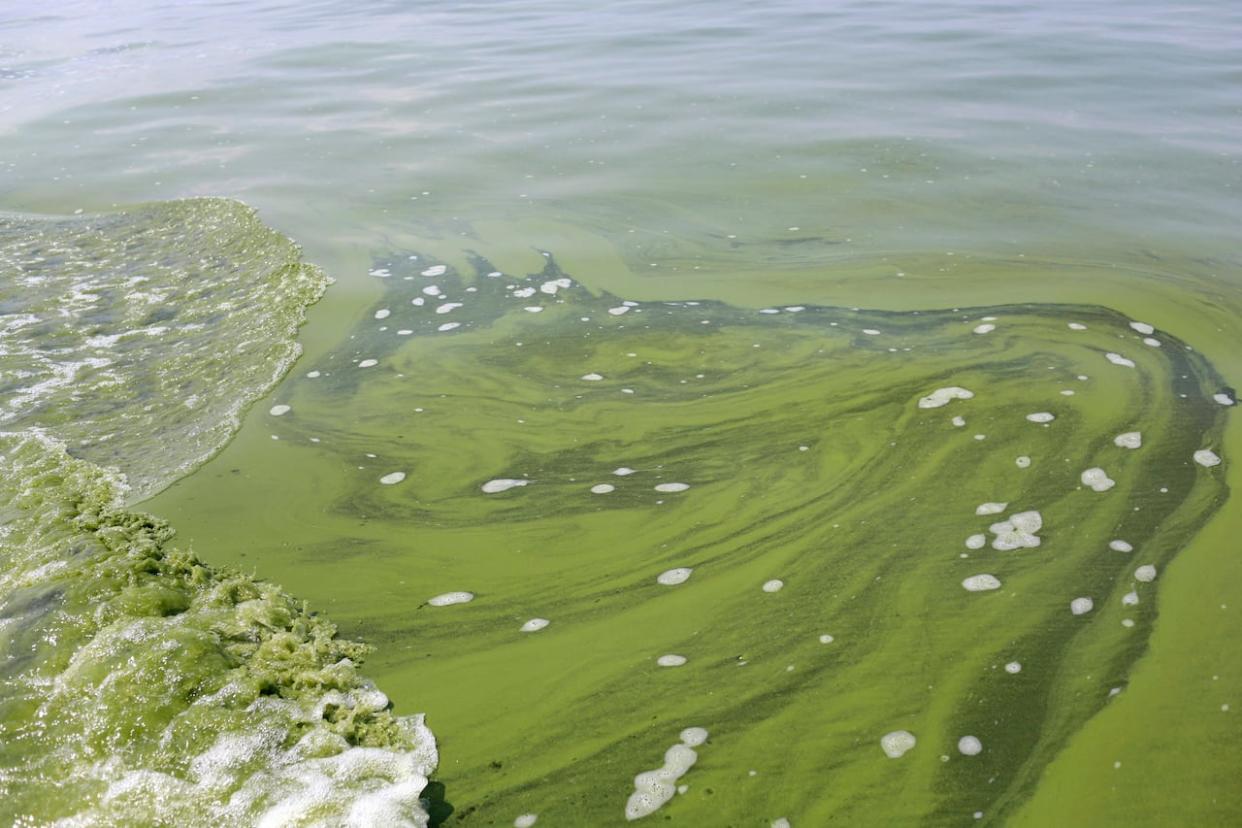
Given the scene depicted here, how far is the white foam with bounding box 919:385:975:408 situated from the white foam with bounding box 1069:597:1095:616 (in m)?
0.89

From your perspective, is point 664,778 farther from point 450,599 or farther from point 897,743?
point 450,599

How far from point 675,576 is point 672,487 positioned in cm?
38

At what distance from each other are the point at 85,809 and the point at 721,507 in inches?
58.8

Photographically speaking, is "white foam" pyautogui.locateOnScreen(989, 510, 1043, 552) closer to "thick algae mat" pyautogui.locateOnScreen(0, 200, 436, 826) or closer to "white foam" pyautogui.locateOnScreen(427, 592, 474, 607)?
"white foam" pyautogui.locateOnScreen(427, 592, 474, 607)

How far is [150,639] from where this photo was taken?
6.25 feet

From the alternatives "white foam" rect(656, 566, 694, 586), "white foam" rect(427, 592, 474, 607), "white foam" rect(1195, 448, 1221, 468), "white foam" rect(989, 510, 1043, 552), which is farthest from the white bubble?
"white foam" rect(427, 592, 474, 607)

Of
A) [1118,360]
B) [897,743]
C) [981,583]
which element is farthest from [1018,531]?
[1118,360]

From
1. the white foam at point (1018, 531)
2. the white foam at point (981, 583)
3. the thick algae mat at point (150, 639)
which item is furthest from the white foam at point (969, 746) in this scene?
the thick algae mat at point (150, 639)

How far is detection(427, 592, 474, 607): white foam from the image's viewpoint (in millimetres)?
2104

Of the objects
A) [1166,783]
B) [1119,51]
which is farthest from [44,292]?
[1119,51]

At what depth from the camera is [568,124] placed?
234 inches

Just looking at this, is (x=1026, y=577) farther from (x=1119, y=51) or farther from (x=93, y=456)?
(x=1119, y=51)

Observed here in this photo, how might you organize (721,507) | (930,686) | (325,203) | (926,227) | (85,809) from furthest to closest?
(325,203)
(926,227)
(721,507)
(930,686)
(85,809)

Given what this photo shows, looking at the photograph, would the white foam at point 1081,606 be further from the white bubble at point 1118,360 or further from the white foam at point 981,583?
the white bubble at point 1118,360
